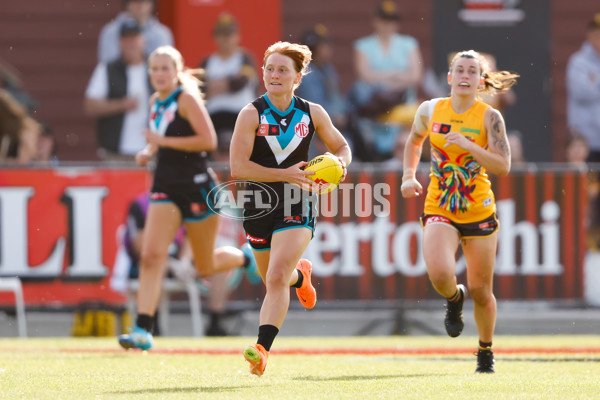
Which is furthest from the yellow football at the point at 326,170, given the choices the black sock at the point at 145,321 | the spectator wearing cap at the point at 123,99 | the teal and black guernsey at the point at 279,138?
the spectator wearing cap at the point at 123,99

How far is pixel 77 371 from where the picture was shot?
27.5 feet

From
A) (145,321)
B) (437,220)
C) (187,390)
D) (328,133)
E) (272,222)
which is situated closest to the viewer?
(187,390)

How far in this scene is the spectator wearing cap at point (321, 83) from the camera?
14820 millimetres

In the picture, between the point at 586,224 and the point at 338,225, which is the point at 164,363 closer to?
the point at 338,225

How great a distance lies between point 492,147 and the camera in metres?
8.36

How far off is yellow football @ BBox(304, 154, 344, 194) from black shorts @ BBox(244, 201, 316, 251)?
0.64 feet

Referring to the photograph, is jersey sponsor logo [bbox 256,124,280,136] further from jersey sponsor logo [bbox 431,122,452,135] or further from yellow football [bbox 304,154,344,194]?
jersey sponsor logo [bbox 431,122,452,135]

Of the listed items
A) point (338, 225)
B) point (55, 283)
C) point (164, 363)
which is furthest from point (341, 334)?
point (164, 363)

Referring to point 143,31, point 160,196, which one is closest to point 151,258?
point 160,196

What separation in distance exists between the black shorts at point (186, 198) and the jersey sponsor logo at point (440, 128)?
236cm

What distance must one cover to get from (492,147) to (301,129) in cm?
135

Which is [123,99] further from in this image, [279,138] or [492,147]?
[492,147]

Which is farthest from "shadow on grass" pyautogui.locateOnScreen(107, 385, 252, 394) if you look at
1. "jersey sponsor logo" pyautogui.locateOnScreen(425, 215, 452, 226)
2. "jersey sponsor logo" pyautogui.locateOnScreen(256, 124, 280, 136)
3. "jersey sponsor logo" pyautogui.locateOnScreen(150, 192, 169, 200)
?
"jersey sponsor logo" pyautogui.locateOnScreen(150, 192, 169, 200)

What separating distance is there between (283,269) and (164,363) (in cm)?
186
